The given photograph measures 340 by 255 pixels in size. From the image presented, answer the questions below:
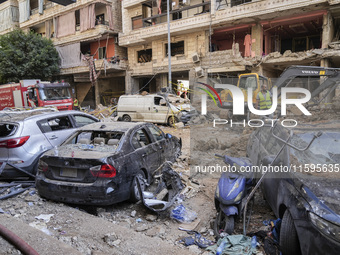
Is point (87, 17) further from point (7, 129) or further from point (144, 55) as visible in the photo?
point (7, 129)

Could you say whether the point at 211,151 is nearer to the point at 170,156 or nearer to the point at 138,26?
the point at 170,156

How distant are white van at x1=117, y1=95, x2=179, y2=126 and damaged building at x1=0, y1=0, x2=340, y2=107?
6.36 m

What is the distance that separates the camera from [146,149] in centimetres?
530

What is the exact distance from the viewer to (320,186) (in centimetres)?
302

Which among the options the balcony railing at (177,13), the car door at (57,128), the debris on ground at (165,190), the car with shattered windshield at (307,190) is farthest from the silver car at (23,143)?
the balcony railing at (177,13)

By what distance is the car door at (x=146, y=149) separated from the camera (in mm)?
5074

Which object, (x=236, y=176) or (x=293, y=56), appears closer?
(x=236, y=176)

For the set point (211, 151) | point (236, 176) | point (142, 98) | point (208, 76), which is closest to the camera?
point (236, 176)

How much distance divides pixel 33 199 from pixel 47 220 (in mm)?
969

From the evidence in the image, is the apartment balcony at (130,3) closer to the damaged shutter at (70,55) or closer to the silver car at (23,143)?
the damaged shutter at (70,55)

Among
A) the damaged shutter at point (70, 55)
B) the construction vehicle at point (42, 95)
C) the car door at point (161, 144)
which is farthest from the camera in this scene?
the damaged shutter at point (70, 55)

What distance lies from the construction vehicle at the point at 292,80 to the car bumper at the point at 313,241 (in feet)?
18.2

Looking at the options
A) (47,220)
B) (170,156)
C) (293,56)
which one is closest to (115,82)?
(293,56)

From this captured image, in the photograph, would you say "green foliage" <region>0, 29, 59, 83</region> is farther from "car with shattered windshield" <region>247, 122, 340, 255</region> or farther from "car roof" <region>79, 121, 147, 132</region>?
"car with shattered windshield" <region>247, 122, 340, 255</region>
